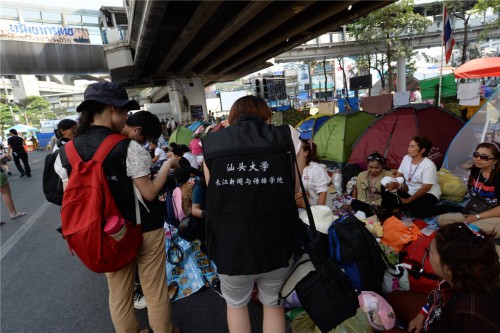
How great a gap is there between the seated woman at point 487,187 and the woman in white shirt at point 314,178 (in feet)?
4.46

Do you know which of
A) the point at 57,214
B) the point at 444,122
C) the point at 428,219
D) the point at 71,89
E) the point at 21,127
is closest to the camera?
the point at 428,219

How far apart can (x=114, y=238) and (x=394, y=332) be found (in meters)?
1.70

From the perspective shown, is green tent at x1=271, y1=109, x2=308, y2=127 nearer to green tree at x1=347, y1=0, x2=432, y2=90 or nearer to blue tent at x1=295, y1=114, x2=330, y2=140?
blue tent at x1=295, y1=114, x2=330, y2=140

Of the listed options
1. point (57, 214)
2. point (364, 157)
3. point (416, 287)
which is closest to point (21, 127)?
point (57, 214)

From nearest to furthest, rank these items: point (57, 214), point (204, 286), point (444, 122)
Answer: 1. point (204, 286)
2. point (444, 122)
3. point (57, 214)

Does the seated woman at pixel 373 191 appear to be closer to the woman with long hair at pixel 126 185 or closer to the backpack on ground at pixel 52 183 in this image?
the woman with long hair at pixel 126 185

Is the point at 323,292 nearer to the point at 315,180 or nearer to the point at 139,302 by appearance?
the point at 139,302

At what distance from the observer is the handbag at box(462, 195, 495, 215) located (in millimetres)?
2943

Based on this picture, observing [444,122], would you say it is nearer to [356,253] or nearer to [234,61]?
[356,253]

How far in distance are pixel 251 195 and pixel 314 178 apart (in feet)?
7.38

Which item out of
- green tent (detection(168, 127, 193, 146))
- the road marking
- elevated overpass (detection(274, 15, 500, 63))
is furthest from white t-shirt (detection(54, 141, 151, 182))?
elevated overpass (detection(274, 15, 500, 63))

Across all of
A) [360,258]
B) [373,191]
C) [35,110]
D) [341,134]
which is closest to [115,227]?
[360,258]

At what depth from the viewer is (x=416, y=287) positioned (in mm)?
2156

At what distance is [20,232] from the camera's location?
466 centimetres
